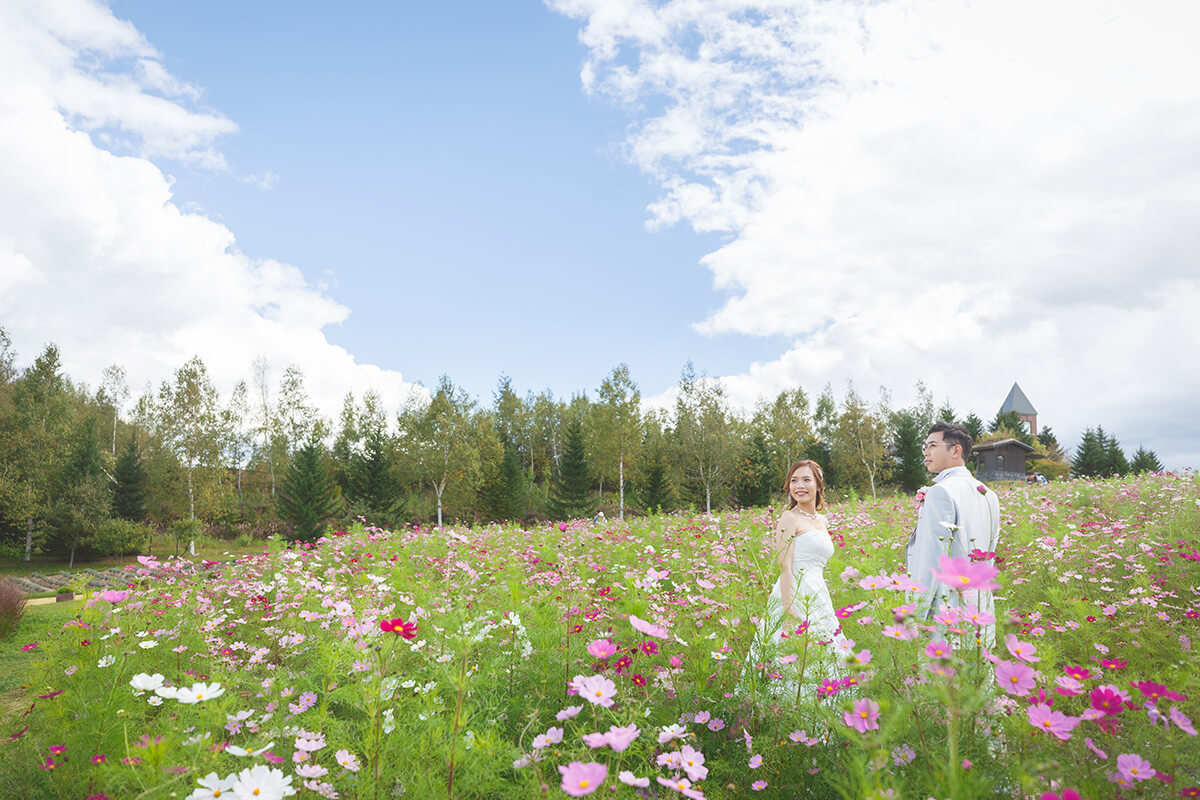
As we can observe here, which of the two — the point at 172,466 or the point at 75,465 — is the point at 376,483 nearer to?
the point at 172,466

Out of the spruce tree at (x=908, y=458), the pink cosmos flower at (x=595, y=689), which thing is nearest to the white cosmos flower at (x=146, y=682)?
the pink cosmos flower at (x=595, y=689)

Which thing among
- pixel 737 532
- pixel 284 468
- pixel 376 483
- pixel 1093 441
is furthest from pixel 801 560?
pixel 1093 441

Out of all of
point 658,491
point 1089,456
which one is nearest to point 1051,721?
point 658,491

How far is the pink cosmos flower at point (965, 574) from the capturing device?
1.24m

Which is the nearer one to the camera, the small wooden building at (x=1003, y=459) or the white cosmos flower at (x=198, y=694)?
the white cosmos flower at (x=198, y=694)

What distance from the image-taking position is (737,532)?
812cm

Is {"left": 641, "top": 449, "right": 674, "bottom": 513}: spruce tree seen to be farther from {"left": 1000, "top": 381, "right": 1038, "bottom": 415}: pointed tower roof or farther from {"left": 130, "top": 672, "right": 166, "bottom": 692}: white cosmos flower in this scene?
{"left": 1000, "top": 381, "right": 1038, "bottom": 415}: pointed tower roof

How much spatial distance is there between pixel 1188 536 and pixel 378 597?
7.38m

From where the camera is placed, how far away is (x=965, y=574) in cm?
129

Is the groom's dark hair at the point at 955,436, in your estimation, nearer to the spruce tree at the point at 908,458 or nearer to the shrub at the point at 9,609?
the shrub at the point at 9,609

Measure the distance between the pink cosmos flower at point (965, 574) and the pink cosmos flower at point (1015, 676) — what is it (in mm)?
598

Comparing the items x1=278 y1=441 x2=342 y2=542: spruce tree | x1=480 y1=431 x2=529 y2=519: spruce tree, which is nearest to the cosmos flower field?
x1=278 y1=441 x2=342 y2=542: spruce tree

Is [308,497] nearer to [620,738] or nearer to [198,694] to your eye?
[198,694]

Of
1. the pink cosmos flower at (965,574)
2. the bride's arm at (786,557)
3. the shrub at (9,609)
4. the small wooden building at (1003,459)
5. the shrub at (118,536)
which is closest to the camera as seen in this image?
the pink cosmos flower at (965,574)
